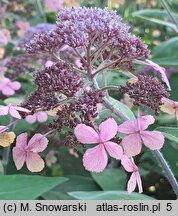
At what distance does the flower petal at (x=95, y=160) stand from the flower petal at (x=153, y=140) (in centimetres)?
7

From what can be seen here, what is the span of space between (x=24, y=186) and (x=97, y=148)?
234 millimetres

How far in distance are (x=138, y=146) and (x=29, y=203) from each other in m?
0.23

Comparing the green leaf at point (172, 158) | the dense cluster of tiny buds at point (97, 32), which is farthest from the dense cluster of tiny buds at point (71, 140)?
the green leaf at point (172, 158)

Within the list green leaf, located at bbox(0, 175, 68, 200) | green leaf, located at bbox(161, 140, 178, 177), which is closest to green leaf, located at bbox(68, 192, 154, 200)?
green leaf, located at bbox(0, 175, 68, 200)

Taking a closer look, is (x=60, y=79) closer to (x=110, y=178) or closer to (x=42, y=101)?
(x=42, y=101)

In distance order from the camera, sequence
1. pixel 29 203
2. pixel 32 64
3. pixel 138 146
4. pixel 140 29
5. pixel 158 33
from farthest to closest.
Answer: pixel 140 29 < pixel 158 33 < pixel 32 64 < pixel 29 203 < pixel 138 146

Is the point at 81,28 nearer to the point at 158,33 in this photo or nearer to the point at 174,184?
the point at 174,184

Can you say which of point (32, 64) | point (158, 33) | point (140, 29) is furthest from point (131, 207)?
point (140, 29)

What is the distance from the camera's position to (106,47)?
0.82 m

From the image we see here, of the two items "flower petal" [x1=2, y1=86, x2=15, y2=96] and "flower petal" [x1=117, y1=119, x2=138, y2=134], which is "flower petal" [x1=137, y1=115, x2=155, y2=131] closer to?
"flower petal" [x1=117, y1=119, x2=138, y2=134]

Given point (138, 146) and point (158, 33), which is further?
point (158, 33)

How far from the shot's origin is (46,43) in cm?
80

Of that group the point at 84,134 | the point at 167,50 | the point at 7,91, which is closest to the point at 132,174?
the point at 84,134

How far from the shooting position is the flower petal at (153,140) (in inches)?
28.8
